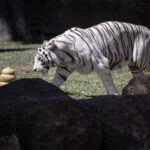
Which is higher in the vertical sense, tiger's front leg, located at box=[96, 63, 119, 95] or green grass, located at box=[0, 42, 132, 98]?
tiger's front leg, located at box=[96, 63, 119, 95]

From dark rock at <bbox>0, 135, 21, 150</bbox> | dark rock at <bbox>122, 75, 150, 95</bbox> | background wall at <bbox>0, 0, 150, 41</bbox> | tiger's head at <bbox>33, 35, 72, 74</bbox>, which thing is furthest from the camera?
background wall at <bbox>0, 0, 150, 41</bbox>

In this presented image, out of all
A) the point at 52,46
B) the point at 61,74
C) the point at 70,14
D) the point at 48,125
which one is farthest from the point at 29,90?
the point at 70,14

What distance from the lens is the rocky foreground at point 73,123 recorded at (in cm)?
358

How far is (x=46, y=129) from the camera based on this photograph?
3578 millimetres

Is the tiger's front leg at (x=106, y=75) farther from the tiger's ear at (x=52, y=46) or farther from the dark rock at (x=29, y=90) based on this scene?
the dark rock at (x=29, y=90)

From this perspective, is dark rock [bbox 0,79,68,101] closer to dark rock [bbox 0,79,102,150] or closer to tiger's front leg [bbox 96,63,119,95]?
dark rock [bbox 0,79,102,150]

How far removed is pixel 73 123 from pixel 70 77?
6.29 meters

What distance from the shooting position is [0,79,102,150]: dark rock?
3576 millimetres

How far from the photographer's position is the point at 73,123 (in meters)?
3.63

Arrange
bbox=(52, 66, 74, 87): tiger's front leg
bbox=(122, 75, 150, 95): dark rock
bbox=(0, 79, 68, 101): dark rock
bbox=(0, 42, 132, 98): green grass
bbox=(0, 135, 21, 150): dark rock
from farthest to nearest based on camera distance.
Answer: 1. bbox=(0, 42, 132, 98): green grass
2. bbox=(52, 66, 74, 87): tiger's front leg
3. bbox=(122, 75, 150, 95): dark rock
4. bbox=(0, 79, 68, 101): dark rock
5. bbox=(0, 135, 21, 150): dark rock

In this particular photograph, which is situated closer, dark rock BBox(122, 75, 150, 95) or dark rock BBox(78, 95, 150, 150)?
dark rock BBox(78, 95, 150, 150)

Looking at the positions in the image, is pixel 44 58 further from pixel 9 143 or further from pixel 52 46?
pixel 9 143

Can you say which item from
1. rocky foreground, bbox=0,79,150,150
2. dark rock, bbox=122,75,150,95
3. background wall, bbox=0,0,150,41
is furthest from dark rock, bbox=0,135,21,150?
background wall, bbox=0,0,150,41

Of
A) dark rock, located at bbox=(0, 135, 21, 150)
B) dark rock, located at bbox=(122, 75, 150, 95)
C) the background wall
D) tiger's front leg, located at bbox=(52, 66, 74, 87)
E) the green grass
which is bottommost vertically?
the background wall
